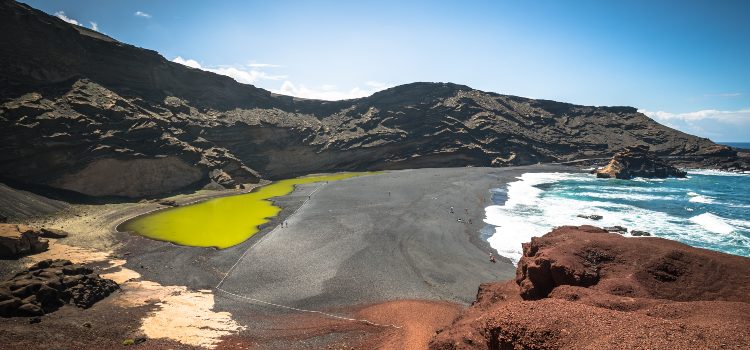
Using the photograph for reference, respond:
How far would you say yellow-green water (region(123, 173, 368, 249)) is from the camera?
1593 inches

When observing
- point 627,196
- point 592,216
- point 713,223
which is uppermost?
point 627,196

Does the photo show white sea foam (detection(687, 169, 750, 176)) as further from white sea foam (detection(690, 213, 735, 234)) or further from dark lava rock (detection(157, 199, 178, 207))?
dark lava rock (detection(157, 199, 178, 207))

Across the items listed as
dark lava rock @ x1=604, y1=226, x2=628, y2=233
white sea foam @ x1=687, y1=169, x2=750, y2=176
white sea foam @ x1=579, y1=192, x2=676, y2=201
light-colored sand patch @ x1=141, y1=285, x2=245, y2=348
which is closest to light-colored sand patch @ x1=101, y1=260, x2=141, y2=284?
light-colored sand patch @ x1=141, y1=285, x2=245, y2=348

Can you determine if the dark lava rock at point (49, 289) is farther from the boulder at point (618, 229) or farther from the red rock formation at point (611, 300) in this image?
the boulder at point (618, 229)

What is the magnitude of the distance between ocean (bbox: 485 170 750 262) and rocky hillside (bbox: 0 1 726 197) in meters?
34.8

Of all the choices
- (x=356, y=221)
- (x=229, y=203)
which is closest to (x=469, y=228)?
(x=356, y=221)

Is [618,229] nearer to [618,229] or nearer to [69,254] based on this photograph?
[618,229]

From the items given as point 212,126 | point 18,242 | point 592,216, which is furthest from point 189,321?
point 212,126

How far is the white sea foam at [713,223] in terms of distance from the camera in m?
Answer: 40.2

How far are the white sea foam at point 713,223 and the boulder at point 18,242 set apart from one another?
66636 mm

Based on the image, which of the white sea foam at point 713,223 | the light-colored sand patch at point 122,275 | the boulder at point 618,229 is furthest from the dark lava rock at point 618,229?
the light-colored sand patch at point 122,275

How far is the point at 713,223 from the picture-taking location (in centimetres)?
4312

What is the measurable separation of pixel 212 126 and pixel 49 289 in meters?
65.2

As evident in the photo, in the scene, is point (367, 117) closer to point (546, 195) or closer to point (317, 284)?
point (546, 195)
